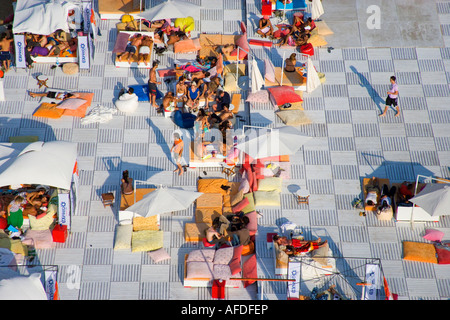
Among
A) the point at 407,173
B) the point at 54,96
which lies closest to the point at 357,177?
the point at 407,173

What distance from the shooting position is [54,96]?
31766 mm

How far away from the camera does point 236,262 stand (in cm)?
2619

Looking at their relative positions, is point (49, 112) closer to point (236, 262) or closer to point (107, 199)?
point (107, 199)

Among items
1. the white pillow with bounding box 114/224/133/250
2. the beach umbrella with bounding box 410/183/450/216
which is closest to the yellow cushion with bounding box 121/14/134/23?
the white pillow with bounding box 114/224/133/250

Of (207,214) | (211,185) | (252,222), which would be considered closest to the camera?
(252,222)

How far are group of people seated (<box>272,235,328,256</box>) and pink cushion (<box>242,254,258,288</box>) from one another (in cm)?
108

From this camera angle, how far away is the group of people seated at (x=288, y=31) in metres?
34.3

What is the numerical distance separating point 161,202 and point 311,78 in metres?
9.68

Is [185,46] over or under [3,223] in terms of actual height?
over

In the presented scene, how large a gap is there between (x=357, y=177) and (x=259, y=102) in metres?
5.57

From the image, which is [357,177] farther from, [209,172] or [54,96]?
[54,96]

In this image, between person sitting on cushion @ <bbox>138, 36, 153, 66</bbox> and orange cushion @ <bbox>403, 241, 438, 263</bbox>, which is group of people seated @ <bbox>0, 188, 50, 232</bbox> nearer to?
person sitting on cushion @ <bbox>138, 36, 153, 66</bbox>

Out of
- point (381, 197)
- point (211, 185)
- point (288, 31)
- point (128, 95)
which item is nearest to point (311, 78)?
point (288, 31)

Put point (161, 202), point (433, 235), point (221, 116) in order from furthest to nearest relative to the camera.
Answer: point (221, 116), point (433, 235), point (161, 202)
